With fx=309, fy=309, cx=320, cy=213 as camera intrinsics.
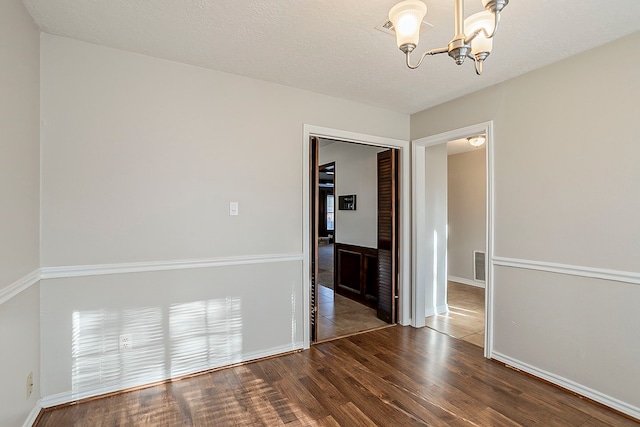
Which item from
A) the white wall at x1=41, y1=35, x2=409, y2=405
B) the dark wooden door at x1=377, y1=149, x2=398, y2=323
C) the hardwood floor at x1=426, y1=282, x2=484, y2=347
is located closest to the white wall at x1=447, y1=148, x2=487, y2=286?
the hardwood floor at x1=426, y1=282, x2=484, y2=347

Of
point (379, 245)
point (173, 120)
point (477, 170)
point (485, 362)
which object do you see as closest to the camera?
point (173, 120)

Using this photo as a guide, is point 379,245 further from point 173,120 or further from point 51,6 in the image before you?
point 51,6

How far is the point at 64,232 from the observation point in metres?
2.16

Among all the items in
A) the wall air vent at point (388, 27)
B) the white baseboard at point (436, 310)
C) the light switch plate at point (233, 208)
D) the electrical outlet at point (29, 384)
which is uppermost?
the wall air vent at point (388, 27)

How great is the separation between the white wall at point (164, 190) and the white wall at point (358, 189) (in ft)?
5.25

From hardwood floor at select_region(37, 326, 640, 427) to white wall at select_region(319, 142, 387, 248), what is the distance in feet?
6.59

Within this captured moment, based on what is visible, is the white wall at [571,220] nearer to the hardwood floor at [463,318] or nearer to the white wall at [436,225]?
the hardwood floor at [463,318]

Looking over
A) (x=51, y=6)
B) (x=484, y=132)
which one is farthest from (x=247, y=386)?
(x=484, y=132)

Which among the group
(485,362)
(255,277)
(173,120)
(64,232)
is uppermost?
(173,120)

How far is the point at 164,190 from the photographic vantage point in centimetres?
247

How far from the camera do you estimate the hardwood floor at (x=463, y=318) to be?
3.45 m

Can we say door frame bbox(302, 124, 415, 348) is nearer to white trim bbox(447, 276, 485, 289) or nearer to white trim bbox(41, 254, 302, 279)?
white trim bbox(41, 254, 302, 279)

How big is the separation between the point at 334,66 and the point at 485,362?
2.94 m

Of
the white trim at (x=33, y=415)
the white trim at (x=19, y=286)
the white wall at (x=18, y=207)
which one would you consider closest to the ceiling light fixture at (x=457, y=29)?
the white wall at (x=18, y=207)
